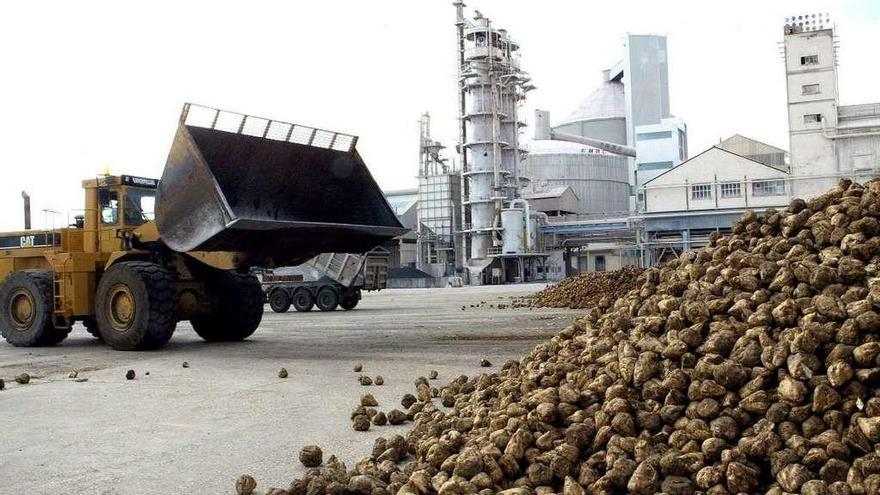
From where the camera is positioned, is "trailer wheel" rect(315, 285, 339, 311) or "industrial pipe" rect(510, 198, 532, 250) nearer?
"trailer wheel" rect(315, 285, 339, 311)

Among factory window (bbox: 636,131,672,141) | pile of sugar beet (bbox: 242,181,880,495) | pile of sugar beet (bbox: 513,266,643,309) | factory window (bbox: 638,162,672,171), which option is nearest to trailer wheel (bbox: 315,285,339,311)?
pile of sugar beet (bbox: 513,266,643,309)

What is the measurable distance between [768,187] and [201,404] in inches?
1723

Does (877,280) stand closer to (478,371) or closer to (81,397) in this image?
(478,371)

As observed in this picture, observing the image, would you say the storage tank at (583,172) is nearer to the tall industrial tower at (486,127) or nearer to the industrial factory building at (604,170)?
the industrial factory building at (604,170)

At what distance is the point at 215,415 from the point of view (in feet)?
20.9

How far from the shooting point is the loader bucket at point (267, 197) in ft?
32.2

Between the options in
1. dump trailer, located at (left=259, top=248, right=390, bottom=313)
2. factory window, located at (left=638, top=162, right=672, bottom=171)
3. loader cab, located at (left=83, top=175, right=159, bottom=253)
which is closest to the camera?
loader cab, located at (left=83, top=175, right=159, bottom=253)

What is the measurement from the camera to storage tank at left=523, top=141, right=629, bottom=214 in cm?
6669

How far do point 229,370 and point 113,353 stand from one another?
3.03 metres

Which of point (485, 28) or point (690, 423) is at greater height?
point (485, 28)

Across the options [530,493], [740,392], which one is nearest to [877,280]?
[740,392]

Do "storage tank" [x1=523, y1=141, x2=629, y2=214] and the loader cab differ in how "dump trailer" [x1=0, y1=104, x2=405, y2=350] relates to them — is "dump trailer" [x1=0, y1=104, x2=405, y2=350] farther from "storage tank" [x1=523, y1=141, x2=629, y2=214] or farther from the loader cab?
"storage tank" [x1=523, y1=141, x2=629, y2=214]

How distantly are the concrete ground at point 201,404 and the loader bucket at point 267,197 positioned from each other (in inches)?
61.9

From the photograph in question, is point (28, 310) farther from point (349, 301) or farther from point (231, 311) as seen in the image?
point (349, 301)
